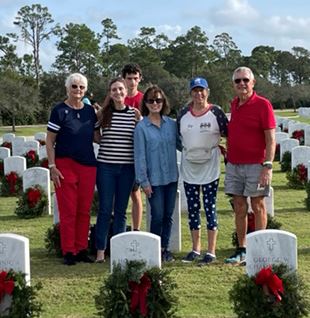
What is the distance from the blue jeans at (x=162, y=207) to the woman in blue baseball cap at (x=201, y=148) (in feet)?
0.63

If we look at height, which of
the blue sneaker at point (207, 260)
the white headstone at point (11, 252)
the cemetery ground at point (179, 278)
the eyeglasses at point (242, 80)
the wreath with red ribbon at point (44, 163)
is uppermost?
the eyeglasses at point (242, 80)

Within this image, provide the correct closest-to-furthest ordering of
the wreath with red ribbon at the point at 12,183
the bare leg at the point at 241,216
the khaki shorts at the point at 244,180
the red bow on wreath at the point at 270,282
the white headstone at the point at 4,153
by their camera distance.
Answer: the red bow on wreath at the point at 270,282
the khaki shorts at the point at 244,180
the bare leg at the point at 241,216
the wreath with red ribbon at the point at 12,183
the white headstone at the point at 4,153

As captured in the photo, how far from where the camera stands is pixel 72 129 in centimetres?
635

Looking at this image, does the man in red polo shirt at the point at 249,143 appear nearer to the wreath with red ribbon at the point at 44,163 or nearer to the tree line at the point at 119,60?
the wreath with red ribbon at the point at 44,163

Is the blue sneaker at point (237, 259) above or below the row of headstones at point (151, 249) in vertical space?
below

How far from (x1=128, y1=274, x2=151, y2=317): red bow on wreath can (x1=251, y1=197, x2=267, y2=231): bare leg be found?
1.97m

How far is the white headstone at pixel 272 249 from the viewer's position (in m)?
4.84

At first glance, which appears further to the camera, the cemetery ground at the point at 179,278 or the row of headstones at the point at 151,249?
the cemetery ground at the point at 179,278

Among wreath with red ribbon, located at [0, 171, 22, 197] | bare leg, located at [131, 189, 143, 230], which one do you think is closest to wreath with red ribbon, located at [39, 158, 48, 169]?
wreath with red ribbon, located at [0, 171, 22, 197]

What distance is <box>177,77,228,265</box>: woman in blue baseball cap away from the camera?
6.28 metres

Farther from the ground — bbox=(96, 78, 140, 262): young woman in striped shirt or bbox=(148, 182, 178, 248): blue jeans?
bbox=(96, 78, 140, 262): young woman in striped shirt

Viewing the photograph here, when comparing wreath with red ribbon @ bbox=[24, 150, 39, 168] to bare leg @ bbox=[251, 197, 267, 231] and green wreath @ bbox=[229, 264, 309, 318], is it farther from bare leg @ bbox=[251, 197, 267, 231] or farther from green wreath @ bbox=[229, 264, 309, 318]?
green wreath @ bbox=[229, 264, 309, 318]

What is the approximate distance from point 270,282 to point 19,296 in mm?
1863

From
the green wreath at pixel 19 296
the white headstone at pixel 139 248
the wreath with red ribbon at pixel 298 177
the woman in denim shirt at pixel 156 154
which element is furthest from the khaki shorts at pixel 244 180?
the wreath with red ribbon at pixel 298 177
